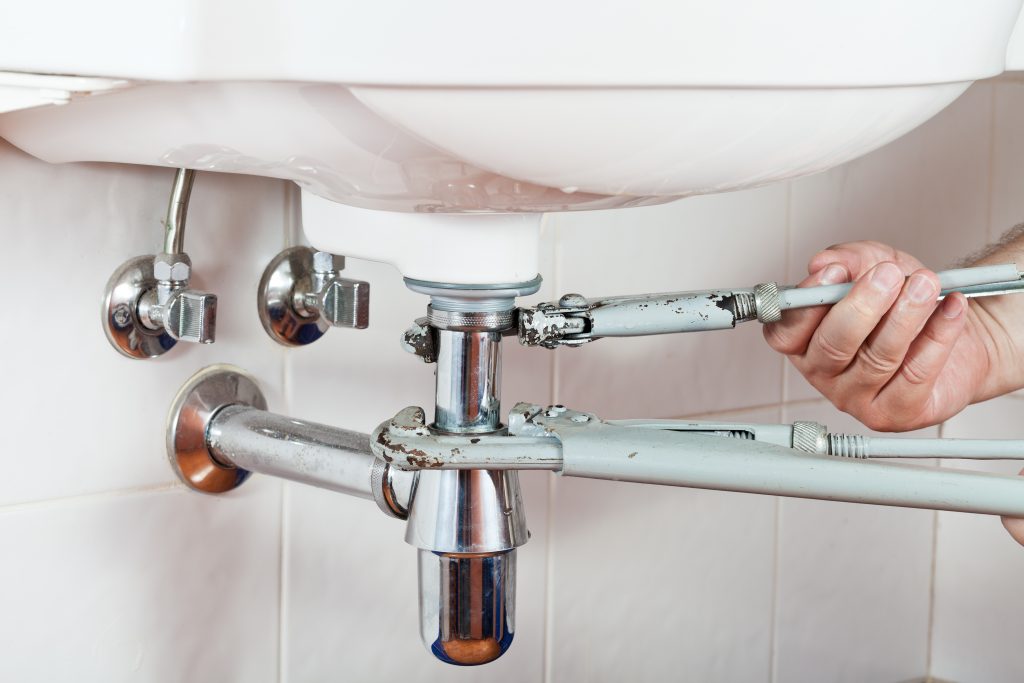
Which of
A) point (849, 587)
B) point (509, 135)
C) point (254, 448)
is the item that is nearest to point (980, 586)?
point (849, 587)

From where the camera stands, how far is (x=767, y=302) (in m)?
0.56

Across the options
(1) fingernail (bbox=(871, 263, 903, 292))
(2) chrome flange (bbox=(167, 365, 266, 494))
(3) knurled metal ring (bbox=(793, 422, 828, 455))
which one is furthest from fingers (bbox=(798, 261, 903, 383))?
(2) chrome flange (bbox=(167, 365, 266, 494))

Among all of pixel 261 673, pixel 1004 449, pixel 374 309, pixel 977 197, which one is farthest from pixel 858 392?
pixel 977 197

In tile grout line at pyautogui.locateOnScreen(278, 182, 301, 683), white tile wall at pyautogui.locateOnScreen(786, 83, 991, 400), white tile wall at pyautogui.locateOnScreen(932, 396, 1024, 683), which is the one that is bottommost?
white tile wall at pyautogui.locateOnScreen(932, 396, 1024, 683)

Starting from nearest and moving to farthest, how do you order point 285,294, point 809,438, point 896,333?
point 809,438
point 896,333
point 285,294

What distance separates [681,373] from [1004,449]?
0.47 meters

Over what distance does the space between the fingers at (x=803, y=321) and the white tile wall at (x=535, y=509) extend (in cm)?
25

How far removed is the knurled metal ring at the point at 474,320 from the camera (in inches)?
21.4

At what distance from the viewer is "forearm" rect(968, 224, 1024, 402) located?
0.80 meters

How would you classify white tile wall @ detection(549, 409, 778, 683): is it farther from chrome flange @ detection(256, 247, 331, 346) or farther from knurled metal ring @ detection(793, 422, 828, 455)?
knurled metal ring @ detection(793, 422, 828, 455)

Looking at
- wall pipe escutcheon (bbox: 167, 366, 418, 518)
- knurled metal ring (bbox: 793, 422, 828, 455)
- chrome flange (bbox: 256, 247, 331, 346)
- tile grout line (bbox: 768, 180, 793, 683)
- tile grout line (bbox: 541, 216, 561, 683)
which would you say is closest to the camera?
knurled metal ring (bbox: 793, 422, 828, 455)

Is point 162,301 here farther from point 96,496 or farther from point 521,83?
point 521,83

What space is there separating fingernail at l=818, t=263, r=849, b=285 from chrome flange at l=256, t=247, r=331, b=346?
30 centimetres

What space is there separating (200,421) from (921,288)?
0.42 meters
